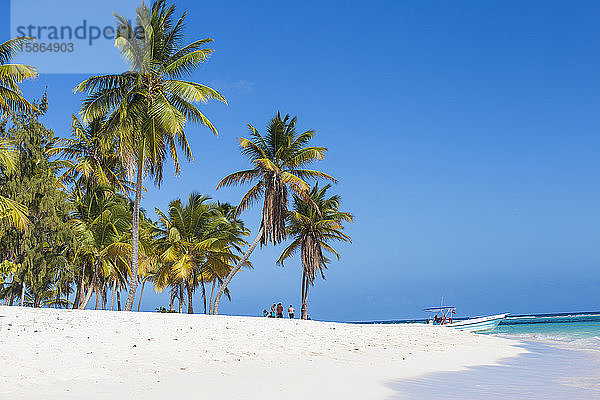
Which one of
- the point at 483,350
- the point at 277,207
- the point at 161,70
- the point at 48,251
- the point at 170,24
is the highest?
the point at 170,24

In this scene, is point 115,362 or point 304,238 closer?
point 115,362

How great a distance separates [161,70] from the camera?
2183 cm

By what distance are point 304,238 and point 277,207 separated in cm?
782

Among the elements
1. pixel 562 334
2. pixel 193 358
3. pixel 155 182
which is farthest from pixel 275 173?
pixel 562 334

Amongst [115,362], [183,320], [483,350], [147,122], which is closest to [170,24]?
[147,122]

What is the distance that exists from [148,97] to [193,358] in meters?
12.8

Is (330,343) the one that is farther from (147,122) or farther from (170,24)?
(170,24)

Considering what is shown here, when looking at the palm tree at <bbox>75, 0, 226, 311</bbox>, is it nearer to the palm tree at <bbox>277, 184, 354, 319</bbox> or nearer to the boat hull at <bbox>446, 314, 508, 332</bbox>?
the palm tree at <bbox>277, 184, 354, 319</bbox>

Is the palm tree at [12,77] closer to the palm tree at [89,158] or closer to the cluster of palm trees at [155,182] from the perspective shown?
the cluster of palm trees at [155,182]

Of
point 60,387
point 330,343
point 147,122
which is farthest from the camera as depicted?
point 147,122

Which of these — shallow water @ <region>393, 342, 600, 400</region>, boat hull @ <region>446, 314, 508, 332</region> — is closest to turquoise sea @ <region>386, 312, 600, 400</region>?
shallow water @ <region>393, 342, 600, 400</region>

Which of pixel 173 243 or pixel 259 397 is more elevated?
pixel 173 243

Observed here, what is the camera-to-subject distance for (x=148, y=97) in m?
21.0

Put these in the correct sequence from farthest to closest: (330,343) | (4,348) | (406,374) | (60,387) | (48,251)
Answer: (48,251)
(330,343)
(406,374)
(4,348)
(60,387)
